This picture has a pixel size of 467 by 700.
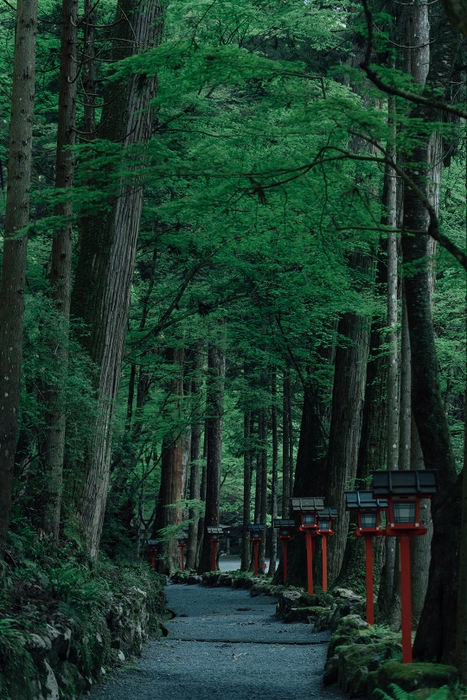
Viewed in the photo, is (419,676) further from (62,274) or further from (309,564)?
(309,564)

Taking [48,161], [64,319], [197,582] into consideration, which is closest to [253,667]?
[64,319]

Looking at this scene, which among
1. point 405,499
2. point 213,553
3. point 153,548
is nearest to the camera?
point 405,499

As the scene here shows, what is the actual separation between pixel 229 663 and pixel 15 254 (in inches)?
243

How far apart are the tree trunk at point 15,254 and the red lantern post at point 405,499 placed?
11.9ft

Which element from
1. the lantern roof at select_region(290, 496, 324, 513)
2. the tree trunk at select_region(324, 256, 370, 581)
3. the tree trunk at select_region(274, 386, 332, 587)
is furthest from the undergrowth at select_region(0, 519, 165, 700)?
the tree trunk at select_region(274, 386, 332, 587)

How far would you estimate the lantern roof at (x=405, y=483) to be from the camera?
27.3 feet

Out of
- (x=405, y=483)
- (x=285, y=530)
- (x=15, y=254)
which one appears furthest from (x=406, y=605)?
(x=285, y=530)

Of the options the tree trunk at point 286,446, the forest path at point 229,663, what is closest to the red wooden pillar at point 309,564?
the forest path at point 229,663

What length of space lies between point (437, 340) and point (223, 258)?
4.89 m

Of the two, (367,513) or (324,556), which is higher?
(367,513)

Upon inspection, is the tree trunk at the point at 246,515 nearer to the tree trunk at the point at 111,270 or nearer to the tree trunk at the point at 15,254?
the tree trunk at the point at 111,270

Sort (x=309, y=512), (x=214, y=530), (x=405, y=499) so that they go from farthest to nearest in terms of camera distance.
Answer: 1. (x=214, y=530)
2. (x=309, y=512)
3. (x=405, y=499)

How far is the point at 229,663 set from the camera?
11836mm

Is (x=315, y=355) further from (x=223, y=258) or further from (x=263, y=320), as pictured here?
(x=223, y=258)
